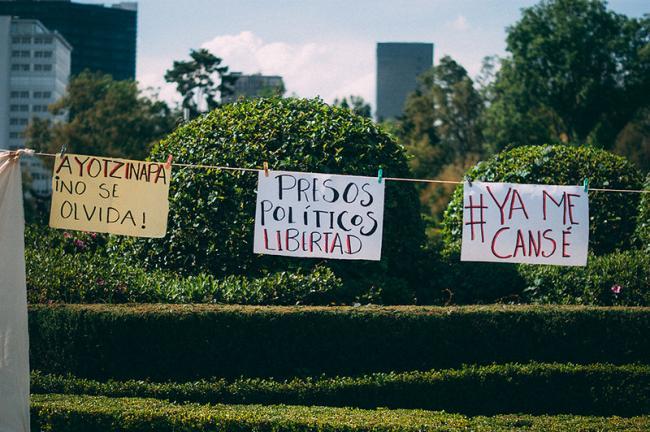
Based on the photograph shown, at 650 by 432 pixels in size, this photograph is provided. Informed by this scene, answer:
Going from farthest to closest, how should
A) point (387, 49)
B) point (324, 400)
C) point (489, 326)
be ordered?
point (387, 49)
point (489, 326)
point (324, 400)

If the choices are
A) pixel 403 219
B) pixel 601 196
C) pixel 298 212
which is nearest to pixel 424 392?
pixel 298 212

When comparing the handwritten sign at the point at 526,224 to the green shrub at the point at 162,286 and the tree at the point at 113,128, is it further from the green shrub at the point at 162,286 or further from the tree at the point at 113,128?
the tree at the point at 113,128

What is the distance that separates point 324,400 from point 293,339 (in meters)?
0.67

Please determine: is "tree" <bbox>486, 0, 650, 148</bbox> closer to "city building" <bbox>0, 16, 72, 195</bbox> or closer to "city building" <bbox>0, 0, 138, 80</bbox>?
"city building" <bbox>0, 16, 72, 195</bbox>

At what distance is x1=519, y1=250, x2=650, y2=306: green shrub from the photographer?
34.9 feet

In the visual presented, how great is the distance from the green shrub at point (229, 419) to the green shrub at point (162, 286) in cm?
196

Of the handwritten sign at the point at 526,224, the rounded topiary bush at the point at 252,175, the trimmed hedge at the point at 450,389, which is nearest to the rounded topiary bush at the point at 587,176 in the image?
the rounded topiary bush at the point at 252,175

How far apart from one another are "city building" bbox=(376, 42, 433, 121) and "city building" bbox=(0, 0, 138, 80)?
45221mm

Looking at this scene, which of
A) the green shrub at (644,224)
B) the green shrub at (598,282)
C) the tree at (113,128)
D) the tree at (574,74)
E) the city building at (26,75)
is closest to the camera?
the green shrub at (598,282)

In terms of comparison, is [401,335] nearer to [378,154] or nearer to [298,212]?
[298,212]

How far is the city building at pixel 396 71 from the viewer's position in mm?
135125

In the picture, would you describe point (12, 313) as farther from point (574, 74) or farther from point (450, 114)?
Answer: point (450, 114)

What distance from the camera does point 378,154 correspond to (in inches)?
440

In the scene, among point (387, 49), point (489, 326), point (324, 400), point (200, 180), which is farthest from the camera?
point (387, 49)
